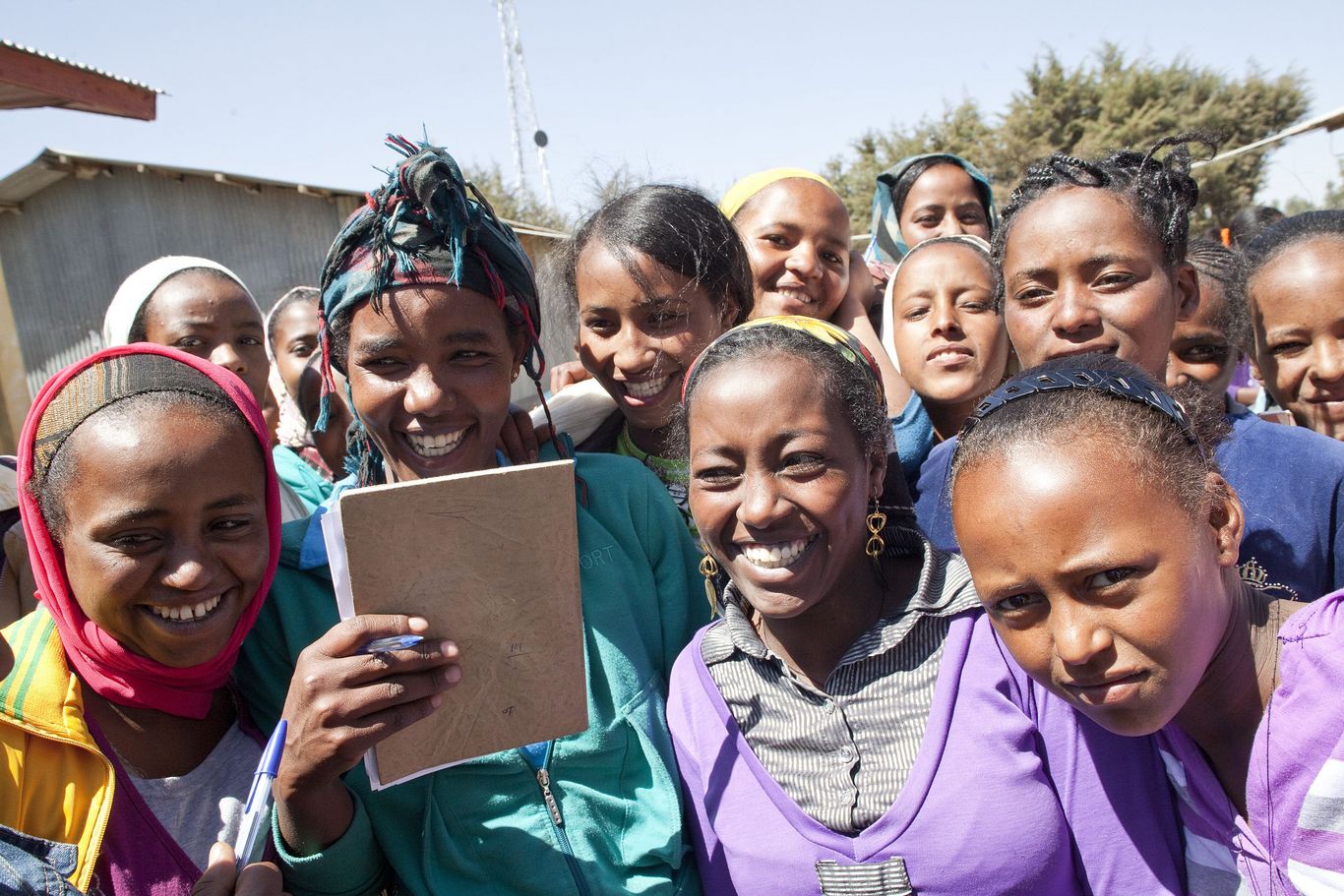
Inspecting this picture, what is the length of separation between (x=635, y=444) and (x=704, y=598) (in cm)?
73

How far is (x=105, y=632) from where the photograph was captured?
182cm

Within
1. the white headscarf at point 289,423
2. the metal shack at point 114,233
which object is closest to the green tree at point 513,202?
the metal shack at point 114,233

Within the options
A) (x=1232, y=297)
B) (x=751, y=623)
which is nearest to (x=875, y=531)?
(x=751, y=623)

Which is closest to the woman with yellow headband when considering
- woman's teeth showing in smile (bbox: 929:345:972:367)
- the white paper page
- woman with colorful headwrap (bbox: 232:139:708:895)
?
woman's teeth showing in smile (bbox: 929:345:972:367)

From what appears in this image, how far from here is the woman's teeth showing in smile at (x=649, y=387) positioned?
2.73 m

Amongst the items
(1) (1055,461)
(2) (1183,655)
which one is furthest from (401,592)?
(2) (1183,655)

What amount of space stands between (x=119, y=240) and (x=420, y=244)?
13113mm

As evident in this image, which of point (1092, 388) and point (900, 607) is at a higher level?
point (1092, 388)

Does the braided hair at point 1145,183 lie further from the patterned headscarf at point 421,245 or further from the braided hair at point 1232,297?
the patterned headscarf at point 421,245

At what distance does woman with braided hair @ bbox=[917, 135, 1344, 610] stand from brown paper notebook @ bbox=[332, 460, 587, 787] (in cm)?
111

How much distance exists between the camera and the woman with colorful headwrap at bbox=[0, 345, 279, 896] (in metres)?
1.70

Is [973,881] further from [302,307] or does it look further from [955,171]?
[302,307]

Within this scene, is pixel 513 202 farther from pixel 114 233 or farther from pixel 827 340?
pixel 827 340

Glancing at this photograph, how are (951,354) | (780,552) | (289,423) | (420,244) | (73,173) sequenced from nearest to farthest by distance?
(780,552) → (420,244) → (951,354) → (289,423) → (73,173)
